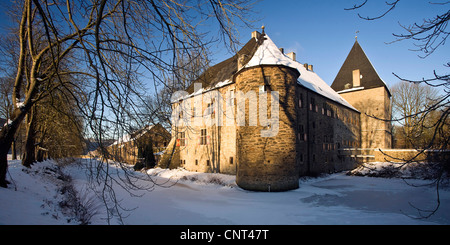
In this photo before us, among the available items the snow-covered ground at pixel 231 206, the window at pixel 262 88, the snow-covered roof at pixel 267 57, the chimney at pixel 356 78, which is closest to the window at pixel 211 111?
the snow-covered roof at pixel 267 57

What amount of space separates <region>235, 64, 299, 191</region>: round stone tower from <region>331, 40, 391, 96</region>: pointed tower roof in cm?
2333

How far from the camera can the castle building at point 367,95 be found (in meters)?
29.6

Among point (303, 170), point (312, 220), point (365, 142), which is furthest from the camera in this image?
point (365, 142)

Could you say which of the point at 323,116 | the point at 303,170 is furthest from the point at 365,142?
the point at 303,170

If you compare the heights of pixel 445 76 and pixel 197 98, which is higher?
pixel 197 98

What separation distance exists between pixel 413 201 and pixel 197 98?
54.6 ft

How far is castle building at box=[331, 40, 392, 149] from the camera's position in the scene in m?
29.6

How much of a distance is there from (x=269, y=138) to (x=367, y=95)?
2498 centimetres

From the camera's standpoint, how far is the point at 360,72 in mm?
32719

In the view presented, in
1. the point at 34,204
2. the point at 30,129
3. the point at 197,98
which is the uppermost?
the point at 197,98

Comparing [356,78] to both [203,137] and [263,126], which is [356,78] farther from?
[263,126]

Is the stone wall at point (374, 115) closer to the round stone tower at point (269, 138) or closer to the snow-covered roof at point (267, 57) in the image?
the snow-covered roof at point (267, 57)
